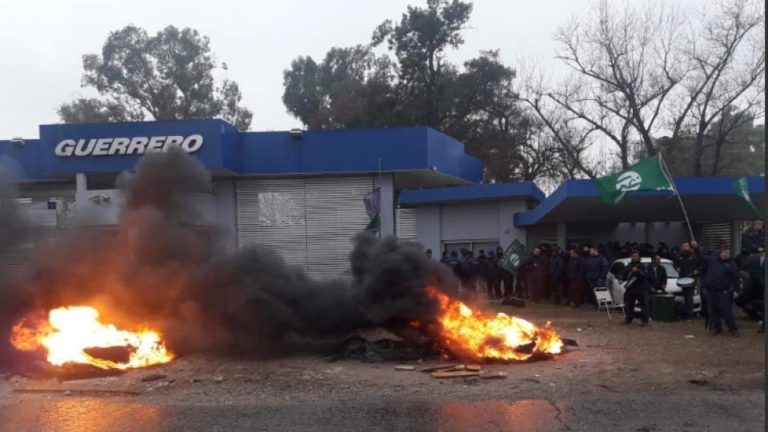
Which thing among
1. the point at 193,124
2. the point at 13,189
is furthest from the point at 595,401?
the point at 193,124

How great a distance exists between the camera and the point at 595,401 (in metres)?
7.84

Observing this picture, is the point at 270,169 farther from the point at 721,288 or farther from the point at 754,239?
the point at 754,239

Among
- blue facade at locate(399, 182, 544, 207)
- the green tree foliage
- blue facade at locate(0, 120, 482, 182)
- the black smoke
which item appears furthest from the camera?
the green tree foliage

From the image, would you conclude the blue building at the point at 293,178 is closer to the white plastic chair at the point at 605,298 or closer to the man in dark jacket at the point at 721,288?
the white plastic chair at the point at 605,298

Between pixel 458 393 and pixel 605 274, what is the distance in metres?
10.1

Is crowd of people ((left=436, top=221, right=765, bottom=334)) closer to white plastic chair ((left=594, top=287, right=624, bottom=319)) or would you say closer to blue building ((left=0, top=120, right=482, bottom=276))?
white plastic chair ((left=594, top=287, right=624, bottom=319))

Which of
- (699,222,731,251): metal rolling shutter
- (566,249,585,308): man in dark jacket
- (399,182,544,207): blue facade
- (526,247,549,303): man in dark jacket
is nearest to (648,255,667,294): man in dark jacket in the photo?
(566,249,585,308): man in dark jacket

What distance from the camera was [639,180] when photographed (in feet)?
53.1

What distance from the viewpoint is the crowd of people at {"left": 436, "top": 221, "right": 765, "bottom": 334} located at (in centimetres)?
1230

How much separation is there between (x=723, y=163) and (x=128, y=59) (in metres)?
39.3

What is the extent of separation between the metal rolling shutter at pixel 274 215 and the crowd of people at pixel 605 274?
4.95 meters

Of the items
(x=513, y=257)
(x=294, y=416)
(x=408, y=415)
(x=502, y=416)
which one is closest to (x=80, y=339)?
(x=294, y=416)

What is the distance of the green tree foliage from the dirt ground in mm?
39766

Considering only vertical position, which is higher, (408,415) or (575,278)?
(575,278)
